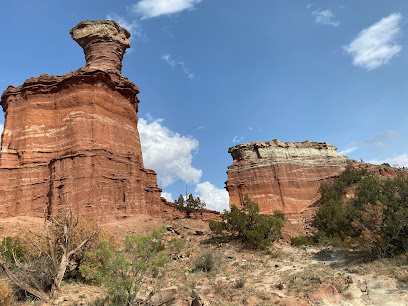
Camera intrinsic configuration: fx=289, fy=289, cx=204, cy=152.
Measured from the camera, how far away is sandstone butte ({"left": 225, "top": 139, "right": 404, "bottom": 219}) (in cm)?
4950

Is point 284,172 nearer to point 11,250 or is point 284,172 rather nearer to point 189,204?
point 189,204

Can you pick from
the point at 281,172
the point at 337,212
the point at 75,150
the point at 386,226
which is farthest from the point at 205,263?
the point at 281,172

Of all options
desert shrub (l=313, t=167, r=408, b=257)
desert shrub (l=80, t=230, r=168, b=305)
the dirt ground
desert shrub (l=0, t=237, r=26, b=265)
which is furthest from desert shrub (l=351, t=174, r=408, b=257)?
desert shrub (l=0, t=237, r=26, b=265)

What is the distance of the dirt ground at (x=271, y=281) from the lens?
32.2 ft

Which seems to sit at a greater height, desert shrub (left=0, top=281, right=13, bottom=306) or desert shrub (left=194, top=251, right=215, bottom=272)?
desert shrub (left=0, top=281, right=13, bottom=306)

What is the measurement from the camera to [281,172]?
5212 cm

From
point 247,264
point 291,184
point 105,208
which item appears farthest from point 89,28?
point 291,184

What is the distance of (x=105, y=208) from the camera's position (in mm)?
25375

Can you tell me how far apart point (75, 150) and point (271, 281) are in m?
21.4

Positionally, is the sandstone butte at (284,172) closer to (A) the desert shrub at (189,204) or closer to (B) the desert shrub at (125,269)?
(A) the desert shrub at (189,204)

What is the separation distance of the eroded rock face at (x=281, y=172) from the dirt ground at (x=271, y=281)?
31318mm

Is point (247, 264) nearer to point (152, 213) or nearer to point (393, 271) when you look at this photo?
point (393, 271)

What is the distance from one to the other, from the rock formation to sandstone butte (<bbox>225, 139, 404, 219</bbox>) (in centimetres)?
2317

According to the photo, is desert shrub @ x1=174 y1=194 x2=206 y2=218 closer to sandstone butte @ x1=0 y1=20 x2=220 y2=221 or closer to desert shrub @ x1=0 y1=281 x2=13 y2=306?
sandstone butte @ x1=0 y1=20 x2=220 y2=221
